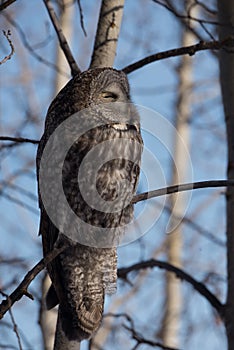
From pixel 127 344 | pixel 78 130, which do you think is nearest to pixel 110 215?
pixel 78 130

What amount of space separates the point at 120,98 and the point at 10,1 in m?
Result: 0.84

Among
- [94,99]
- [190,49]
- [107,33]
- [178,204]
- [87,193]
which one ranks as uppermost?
[178,204]

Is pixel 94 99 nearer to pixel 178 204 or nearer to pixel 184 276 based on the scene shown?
pixel 184 276

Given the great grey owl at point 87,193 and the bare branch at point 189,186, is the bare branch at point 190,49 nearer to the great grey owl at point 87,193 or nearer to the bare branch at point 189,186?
the great grey owl at point 87,193

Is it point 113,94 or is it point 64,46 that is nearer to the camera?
point 113,94

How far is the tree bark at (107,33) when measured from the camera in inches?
130

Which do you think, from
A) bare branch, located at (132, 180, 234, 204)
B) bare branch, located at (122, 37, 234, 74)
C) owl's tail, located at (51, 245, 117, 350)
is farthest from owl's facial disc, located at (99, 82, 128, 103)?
bare branch, located at (132, 180, 234, 204)

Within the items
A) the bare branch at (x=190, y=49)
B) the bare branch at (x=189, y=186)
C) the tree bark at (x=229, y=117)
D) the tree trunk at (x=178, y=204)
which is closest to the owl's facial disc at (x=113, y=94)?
the bare branch at (x=190, y=49)

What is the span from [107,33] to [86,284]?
1060mm

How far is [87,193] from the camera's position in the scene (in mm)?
Answer: 2990

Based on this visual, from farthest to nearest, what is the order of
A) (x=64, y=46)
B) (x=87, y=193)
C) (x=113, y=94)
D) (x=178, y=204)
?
(x=178, y=204)
(x=64, y=46)
(x=113, y=94)
(x=87, y=193)

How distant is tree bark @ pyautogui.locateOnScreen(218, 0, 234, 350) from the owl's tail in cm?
48

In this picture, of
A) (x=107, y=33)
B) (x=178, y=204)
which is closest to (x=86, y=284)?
(x=107, y=33)

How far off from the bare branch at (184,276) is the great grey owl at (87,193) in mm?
323
